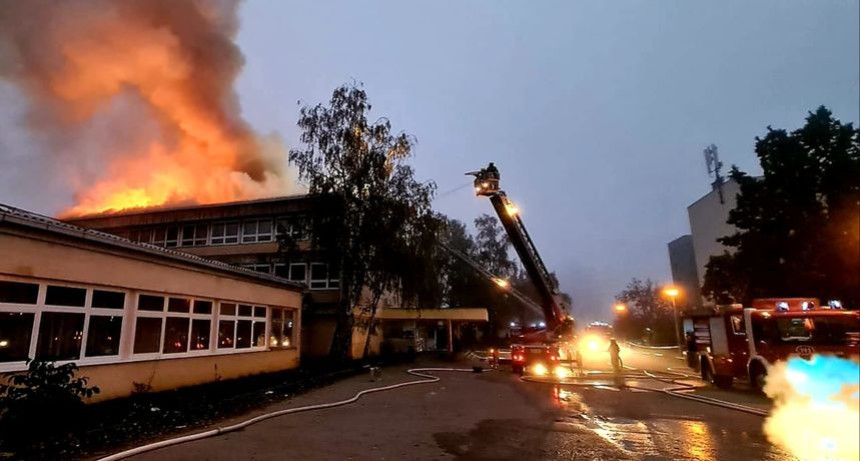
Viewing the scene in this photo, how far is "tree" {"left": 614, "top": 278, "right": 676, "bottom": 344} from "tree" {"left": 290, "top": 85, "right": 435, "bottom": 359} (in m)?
31.4

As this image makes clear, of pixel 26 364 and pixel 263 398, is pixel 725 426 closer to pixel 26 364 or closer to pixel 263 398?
pixel 263 398

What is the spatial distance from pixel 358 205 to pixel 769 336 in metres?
18.9

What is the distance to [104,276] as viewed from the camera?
1265cm

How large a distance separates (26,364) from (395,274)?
700 inches

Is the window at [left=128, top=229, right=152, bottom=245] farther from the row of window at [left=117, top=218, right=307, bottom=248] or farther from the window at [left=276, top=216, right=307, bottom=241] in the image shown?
the window at [left=276, top=216, right=307, bottom=241]

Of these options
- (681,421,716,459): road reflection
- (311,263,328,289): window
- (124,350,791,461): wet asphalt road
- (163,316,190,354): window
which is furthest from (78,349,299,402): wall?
(681,421,716,459): road reflection

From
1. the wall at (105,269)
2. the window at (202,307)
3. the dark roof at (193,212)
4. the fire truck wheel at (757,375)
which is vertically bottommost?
the fire truck wheel at (757,375)

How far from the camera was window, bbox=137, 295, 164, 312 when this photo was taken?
1396 centimetres

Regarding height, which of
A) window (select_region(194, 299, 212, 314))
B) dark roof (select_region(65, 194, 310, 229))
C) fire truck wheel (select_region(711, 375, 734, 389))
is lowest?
fire truck wheel (select_region(711, 375, 734, 389))

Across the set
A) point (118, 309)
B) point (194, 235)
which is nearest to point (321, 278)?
point (194, 235)

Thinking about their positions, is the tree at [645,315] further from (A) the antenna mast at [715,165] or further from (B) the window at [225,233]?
(B) the window at [225,233]

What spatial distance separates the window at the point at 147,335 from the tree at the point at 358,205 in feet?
38.2

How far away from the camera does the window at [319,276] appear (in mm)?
30391

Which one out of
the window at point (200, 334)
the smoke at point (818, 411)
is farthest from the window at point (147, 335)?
the smoke at point (818, 411)
